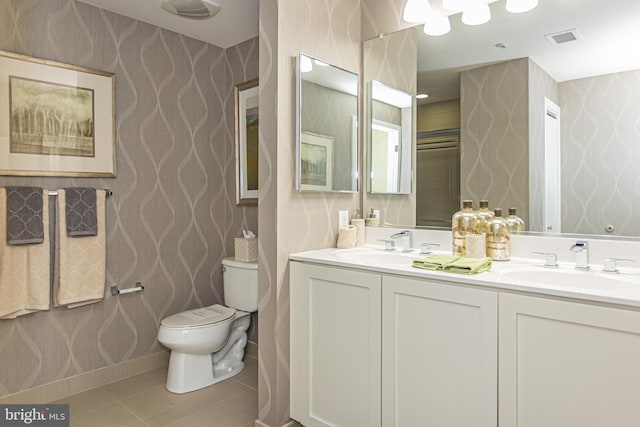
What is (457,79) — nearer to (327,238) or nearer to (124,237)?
(327,238)

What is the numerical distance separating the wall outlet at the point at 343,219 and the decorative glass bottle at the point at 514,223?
828 millimetres

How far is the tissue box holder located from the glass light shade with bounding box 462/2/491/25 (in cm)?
178

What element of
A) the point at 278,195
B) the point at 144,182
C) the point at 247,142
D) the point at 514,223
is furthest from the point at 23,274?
the point at 514,223

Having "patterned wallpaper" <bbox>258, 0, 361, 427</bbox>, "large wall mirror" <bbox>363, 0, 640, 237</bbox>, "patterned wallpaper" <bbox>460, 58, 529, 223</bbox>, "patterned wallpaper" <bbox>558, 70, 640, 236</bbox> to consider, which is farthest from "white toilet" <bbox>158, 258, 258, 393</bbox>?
"patterned wallpaper" <bbox>558, 70, 640, 236</bbox>

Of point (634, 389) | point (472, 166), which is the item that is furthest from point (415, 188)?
point (634, 389)

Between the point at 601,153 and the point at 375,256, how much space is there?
1.07m

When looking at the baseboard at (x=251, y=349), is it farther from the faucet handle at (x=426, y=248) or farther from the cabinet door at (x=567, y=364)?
the cabinet door at (x=567, y=364)

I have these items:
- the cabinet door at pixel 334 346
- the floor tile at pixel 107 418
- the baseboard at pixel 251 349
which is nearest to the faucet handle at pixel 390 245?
the cabinet door at pixel 334 346

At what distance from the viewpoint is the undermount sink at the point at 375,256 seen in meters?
2.04

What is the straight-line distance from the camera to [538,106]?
1.88m

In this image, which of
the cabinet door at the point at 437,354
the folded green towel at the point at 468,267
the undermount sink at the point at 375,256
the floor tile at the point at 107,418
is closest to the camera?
the cabinet door at the point at 437,354

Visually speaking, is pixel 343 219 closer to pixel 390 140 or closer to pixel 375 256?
pixel 375 256

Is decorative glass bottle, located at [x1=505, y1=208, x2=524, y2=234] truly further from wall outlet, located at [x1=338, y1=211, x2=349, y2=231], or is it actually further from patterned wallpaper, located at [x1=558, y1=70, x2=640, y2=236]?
wall outlet, located at [x1=338, y1=211, x2=349, y2=231]

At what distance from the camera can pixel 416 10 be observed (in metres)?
2.12
